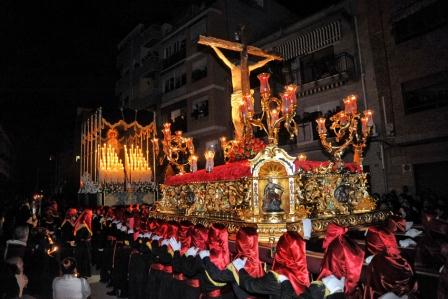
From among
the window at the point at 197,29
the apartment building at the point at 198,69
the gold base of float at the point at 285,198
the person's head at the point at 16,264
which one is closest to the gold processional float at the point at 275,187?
the gold base of float at the point at 285,198

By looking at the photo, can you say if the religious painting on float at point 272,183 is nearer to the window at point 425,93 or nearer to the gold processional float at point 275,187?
the gold processional float at point 275,187

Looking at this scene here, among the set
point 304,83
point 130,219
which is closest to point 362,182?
point 130,219

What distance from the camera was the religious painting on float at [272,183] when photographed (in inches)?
224

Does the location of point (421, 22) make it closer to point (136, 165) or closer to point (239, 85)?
point (239, 85)

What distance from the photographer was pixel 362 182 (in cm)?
677

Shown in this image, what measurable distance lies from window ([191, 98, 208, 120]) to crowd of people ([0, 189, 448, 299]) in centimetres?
1428

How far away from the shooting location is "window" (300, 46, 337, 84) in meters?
16.3

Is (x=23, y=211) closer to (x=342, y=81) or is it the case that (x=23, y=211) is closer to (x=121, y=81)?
(x=342, y=81)

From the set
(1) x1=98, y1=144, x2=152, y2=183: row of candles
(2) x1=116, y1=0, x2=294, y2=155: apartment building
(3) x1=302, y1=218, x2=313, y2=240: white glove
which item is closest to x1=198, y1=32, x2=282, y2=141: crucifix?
(3) x1=302, y1=218, x2=313, y2=240: white glove

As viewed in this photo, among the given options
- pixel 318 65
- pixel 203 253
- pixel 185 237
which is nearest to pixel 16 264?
pixel 185 237

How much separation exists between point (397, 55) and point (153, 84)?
19.2 meters

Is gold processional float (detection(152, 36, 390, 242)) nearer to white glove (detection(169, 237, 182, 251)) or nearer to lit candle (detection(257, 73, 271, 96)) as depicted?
lit candle (detection(257, 73, 271, 96))

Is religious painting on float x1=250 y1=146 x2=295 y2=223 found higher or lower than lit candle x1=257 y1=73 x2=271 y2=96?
lower

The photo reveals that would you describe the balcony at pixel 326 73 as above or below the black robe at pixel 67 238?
above
